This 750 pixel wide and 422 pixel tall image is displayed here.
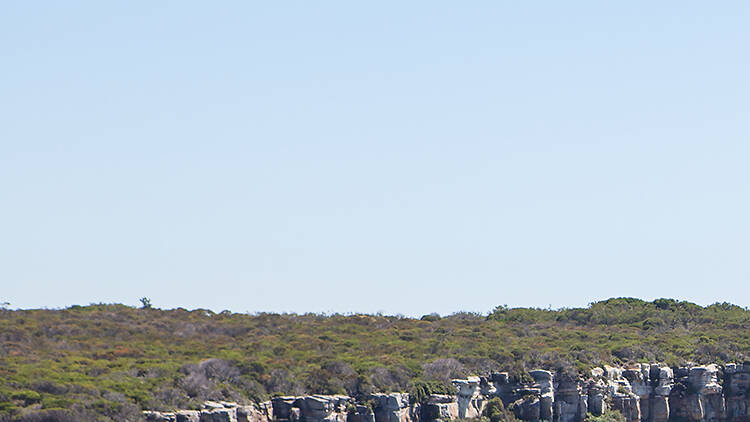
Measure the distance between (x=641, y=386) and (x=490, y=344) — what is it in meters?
9.68

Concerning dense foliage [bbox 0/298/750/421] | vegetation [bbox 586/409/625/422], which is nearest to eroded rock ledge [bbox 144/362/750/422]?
vegetation [bbox 586/409/625/422]

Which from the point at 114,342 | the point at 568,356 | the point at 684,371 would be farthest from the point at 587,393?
the point at 114,342

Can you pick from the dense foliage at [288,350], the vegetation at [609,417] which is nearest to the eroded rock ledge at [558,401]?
the vegetation at [609,417]

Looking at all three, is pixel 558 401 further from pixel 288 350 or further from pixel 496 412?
pixel 288 350

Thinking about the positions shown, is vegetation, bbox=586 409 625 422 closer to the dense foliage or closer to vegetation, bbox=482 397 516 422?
the dense foliage

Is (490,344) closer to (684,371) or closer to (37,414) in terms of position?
(684,371)

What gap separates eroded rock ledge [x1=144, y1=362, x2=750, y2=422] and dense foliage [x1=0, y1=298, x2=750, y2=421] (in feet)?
3.33

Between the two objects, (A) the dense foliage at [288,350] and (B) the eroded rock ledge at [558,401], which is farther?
(B) the eroded rock ledge at [558,401]

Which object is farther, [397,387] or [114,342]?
[114,342]

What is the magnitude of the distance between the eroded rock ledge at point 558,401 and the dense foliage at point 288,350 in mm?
1016

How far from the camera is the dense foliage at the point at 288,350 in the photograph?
71.1 meters

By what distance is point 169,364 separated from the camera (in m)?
77.6

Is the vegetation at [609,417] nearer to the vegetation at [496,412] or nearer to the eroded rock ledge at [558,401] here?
the eroded rock ledge at [558,401]

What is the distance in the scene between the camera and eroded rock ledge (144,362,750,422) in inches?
2980
